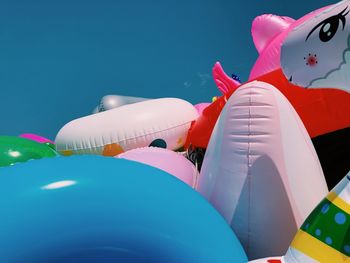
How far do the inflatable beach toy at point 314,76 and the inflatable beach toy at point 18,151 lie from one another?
79 cm

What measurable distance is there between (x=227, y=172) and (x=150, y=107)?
1288 millimetres

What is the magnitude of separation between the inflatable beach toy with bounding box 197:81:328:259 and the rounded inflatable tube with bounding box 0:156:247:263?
18 cm

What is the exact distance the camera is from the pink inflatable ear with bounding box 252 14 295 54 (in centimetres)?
214

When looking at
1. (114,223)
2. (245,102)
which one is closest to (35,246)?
(114,223)

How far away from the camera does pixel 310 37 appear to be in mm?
1035

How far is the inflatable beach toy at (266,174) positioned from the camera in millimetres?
1021

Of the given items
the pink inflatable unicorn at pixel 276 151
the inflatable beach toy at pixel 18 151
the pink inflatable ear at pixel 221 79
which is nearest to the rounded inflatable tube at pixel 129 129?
the pink inflatable ear at pixel 221 79

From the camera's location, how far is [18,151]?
5.46 feet

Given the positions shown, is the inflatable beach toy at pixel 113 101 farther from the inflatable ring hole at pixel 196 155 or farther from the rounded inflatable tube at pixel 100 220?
the rounded inflatable tube at pixel 100 220

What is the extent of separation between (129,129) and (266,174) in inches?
49.2

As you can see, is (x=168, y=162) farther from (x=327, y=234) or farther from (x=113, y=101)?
(x=113, y=101)

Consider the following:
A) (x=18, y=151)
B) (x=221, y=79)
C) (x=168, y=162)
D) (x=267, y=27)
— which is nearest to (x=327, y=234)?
(x=168, y=162)

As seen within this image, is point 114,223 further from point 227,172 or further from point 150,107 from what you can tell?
point 150,107

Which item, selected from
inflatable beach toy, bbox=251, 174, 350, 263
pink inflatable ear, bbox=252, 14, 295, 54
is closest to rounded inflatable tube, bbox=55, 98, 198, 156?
pink inflatable ear, bbox=252, 14, 295, 54
